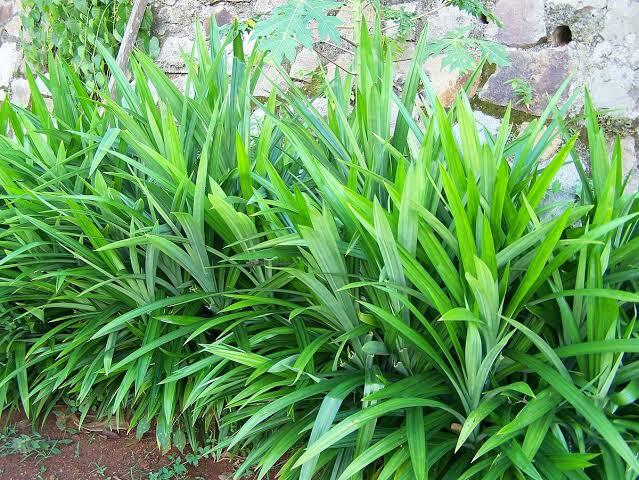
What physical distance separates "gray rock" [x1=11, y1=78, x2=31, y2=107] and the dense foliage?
2.33 meters

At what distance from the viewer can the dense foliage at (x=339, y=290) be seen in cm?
115

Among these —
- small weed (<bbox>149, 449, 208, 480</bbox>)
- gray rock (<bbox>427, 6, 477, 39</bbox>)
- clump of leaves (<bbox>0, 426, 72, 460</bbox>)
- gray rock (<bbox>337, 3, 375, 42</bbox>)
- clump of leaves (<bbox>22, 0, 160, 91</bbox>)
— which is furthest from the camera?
clump of leaves (<bbox>22, 0, 160, 91</bbox>)

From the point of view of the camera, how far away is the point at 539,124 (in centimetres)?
143

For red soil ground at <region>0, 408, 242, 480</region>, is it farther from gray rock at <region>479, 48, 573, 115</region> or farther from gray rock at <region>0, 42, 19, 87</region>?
gray rock at <region>0, 42, 19, 87</region>

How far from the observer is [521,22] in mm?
2465

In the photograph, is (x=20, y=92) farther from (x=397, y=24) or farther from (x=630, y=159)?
(x=630, y=159)

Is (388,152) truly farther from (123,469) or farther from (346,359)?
(123,469)

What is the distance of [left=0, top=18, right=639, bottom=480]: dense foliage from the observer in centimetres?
115

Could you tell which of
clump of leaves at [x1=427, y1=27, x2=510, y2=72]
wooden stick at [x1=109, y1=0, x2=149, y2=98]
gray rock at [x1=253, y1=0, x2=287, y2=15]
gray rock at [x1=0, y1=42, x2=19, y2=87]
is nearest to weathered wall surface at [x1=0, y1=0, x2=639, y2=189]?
clump of leaves at [x1=427, y1=27, x2=510, y2=72]

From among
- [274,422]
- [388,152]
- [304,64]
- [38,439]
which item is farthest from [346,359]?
[304,64]

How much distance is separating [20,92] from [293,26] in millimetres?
3092

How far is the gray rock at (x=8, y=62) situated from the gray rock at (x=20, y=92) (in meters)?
0.07

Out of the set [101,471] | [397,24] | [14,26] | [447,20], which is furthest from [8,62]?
[101,471]

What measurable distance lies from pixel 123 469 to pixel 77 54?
99.2 inches
